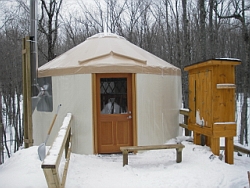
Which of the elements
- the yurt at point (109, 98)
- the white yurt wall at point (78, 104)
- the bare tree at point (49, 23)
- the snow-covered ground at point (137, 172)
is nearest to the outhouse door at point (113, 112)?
the yurt at point (109, 98)

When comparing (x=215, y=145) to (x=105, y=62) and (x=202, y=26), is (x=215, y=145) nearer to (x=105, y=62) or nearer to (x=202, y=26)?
(x=105, y=62)

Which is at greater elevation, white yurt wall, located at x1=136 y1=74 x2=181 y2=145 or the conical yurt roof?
the conical yurt roof

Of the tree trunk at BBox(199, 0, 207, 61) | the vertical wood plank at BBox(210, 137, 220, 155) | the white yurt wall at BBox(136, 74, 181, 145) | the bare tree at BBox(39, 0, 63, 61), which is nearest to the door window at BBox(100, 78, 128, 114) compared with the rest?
the white yurt wall at BBox(136, 74, 181, 145)

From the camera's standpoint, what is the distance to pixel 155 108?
5543 mm

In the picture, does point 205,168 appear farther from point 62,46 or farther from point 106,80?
point 62,46

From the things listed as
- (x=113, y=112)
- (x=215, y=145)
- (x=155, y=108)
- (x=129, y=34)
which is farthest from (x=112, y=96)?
(x=129, y=34)

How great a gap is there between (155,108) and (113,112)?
2.94ft

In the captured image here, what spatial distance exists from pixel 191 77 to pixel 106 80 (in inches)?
69.3

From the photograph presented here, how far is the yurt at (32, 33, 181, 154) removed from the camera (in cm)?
517

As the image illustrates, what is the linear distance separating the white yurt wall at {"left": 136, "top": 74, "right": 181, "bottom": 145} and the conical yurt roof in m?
0.19

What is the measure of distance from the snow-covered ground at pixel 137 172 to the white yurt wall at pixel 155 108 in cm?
54

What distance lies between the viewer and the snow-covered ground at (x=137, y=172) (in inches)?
143

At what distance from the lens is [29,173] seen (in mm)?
3865

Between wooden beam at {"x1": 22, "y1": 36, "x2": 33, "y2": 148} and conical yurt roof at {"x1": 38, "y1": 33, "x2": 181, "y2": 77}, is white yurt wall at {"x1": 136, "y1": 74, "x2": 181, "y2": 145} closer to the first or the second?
conical yurt roof at {"x1": 38, "y1": 33, "x2": 181, "y2": 77}
